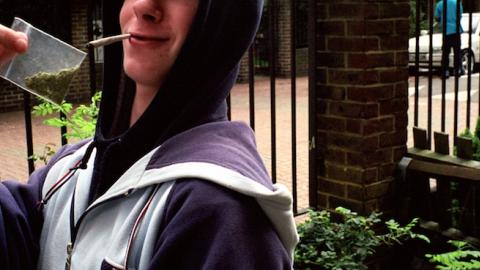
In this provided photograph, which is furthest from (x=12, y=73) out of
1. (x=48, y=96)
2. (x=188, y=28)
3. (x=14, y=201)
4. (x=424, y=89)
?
(x=424, y=89)

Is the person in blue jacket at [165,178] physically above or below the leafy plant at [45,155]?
above

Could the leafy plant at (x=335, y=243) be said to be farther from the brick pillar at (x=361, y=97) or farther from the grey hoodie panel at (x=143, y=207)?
the grey hoodie panel at (x=143, y=207)

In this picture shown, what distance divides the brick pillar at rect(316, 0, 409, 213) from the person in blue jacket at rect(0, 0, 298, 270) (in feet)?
8.21

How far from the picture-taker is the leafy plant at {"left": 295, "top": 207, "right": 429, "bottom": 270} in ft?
10.3

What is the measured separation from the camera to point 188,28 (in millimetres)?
1362

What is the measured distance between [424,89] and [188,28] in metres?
15.9

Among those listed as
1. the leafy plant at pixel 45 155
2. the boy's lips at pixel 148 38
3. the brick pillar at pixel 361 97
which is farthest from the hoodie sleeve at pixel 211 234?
the brick pillar at pixel 361 97

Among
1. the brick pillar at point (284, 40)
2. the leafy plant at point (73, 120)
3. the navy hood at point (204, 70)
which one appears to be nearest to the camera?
the navy hood at point (204, 70)

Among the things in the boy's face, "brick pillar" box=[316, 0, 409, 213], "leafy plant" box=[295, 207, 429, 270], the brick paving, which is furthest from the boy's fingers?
the brick paving

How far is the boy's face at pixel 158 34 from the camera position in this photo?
4.45 feet

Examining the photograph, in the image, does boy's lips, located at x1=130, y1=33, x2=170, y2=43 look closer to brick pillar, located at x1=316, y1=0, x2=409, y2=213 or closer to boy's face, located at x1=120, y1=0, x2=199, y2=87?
boy's face, located at x1=120, y1=0, x2=199, y2=87

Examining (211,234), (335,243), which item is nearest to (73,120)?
(335,243)

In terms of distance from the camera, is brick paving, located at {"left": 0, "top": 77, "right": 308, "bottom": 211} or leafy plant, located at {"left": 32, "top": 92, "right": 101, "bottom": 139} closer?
leafy plant, located at {"left": 32, "top": 92, "right": 101, "bottom": 139}

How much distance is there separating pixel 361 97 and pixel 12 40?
2785 mm
